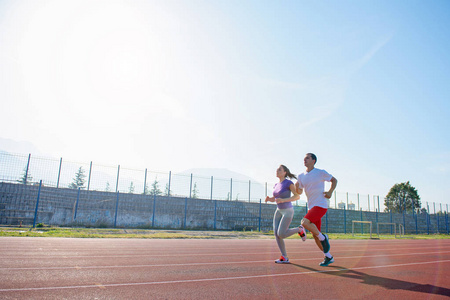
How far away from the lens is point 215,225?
22.1 metres

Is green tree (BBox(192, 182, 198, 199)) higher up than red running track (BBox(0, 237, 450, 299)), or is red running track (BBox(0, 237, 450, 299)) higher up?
green tree (BBox(192, 182, 198, 199))

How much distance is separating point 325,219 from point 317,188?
75.3 feet

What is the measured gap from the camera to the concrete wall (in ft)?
54.5

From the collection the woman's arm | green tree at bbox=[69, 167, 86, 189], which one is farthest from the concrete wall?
the woman's arm

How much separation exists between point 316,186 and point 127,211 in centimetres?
1624

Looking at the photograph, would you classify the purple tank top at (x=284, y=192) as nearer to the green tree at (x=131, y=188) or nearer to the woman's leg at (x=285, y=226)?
the woman's leg at (x=285, y=226)

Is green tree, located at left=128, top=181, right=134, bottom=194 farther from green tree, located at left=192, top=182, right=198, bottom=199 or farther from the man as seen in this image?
the man

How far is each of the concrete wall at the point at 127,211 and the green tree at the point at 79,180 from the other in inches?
16.0

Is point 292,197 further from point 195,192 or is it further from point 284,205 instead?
point 195,192

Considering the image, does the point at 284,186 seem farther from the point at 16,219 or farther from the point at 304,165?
the point at 16,219

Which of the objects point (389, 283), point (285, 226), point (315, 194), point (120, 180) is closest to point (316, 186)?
point (315, 194)

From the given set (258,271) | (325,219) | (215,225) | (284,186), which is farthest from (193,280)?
(325,219)

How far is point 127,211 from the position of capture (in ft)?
64.1

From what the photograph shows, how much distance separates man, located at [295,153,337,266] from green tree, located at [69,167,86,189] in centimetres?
1575
